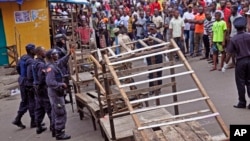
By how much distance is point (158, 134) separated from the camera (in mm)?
5340

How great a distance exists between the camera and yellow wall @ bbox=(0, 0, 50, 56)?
56.2ft

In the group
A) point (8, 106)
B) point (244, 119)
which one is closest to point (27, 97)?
point (8, 106)

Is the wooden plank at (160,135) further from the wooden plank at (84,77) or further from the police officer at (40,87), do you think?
the wooden plank at (84,77)

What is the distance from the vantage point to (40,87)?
8.90 m

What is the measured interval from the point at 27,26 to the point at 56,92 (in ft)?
31.9

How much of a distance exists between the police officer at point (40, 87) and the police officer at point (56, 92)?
31 cm

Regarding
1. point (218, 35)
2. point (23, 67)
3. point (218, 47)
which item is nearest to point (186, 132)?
point (23, 67)

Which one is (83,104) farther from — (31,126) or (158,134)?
(158,134)

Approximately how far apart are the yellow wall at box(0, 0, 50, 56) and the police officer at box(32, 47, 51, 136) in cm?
850

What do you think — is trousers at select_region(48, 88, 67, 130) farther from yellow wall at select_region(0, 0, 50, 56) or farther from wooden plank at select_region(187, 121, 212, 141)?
yellow wall at select_region(0, 0, 50, 56)

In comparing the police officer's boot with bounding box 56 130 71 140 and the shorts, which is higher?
the shorts

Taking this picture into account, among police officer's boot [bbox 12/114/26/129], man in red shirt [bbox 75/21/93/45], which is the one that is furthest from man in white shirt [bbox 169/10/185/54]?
police officer's boot [bbox 12/114/26/129]

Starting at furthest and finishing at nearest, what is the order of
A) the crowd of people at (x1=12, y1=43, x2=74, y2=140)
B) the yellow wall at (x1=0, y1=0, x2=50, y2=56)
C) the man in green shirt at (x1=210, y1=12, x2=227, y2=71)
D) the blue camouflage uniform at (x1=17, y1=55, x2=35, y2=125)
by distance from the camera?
the yellow wall at (x1=0, y1=0, x2=50, y2=56) → the man in green shirt at (x1=210, y1=12, x2=227, y2=71) → the blue camouflage uniform at (x1=17, y1=55, x2=35, y2=125) → the crowd of people at (x1=12, y1=43, x2=74, y2=140)

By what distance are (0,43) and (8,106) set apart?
16.9ft
